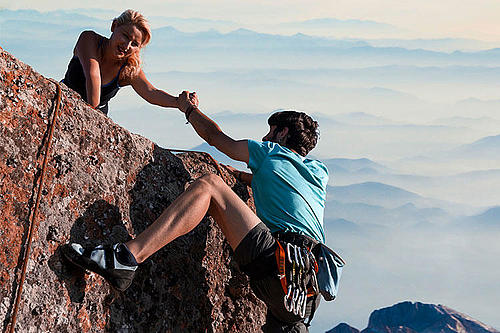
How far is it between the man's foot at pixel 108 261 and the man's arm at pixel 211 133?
161cm

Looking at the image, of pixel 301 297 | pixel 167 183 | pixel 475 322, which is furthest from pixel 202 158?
pixel 475 322

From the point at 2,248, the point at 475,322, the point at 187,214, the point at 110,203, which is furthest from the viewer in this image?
the point at 475,322

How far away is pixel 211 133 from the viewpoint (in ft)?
20.8

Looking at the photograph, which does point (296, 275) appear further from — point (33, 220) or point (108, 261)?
point (33, 220)

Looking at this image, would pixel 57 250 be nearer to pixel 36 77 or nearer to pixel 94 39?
pixel 36 77

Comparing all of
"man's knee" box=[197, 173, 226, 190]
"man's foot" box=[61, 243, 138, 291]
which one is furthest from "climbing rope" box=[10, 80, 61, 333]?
"man's knee" box=[197, 173, 226, 190]

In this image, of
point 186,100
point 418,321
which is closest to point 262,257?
point 186,100

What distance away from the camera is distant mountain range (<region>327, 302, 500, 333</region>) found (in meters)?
45.1

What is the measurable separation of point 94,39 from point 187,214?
261 cm

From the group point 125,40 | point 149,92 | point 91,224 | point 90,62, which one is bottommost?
point 91,224

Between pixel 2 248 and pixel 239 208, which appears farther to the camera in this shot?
pixel 239 208

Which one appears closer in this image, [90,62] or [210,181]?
[210,181]

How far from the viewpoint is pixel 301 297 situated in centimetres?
556

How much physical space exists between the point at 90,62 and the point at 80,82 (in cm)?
34
